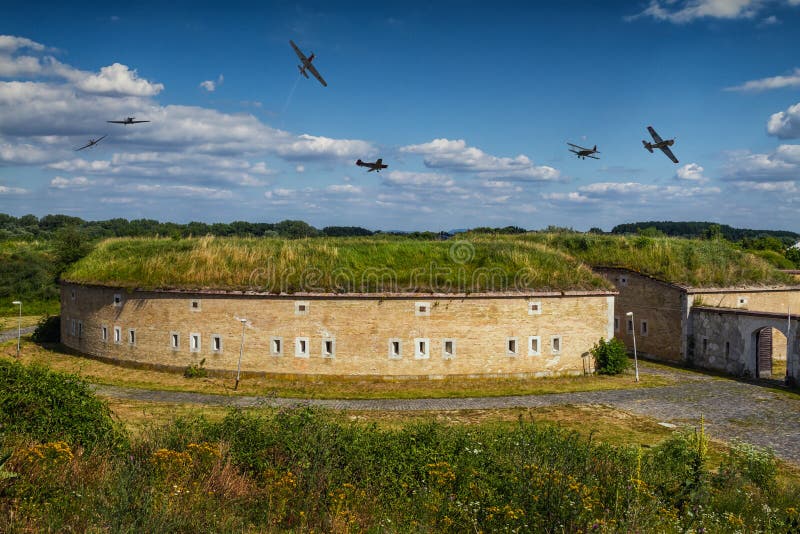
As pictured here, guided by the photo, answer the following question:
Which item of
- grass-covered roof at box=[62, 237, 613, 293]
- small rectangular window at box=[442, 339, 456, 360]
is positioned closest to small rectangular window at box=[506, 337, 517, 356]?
grass-covered roof at box=[62, 237, 613, 293]

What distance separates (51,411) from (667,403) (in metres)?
20.1

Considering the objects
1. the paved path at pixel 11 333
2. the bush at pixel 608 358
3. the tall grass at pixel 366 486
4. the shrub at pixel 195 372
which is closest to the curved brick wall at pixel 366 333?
the shrub at pixel 195 372

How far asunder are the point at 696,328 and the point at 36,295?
5664 cm

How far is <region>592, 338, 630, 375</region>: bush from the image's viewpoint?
84.4 feet

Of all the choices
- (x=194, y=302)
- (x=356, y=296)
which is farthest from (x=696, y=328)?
(x=194, y=302)

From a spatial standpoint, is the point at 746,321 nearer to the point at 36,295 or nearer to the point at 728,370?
the point at 728,370

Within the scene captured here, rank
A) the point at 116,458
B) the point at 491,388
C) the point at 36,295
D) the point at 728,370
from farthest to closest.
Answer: the point at 36,295 < the point at 728,370 < the point at 491,388 < the point at 116,458

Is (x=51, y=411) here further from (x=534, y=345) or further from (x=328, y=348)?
(x=534, y=345)

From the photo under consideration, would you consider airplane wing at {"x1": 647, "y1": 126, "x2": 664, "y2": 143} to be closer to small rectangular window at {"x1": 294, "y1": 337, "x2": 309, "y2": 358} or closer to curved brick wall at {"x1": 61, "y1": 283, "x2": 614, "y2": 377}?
curved brick wall at {"x1": 61, "y1": 283, "x2": 614, "y2": 377}

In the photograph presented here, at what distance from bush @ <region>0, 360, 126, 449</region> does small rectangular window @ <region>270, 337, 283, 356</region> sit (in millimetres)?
12491

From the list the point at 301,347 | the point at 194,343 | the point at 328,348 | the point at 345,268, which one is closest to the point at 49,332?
the point at 194,343

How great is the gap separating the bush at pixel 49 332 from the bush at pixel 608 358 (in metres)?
30.8

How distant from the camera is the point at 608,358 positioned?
25.7 metres

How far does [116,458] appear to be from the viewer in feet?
31.9
